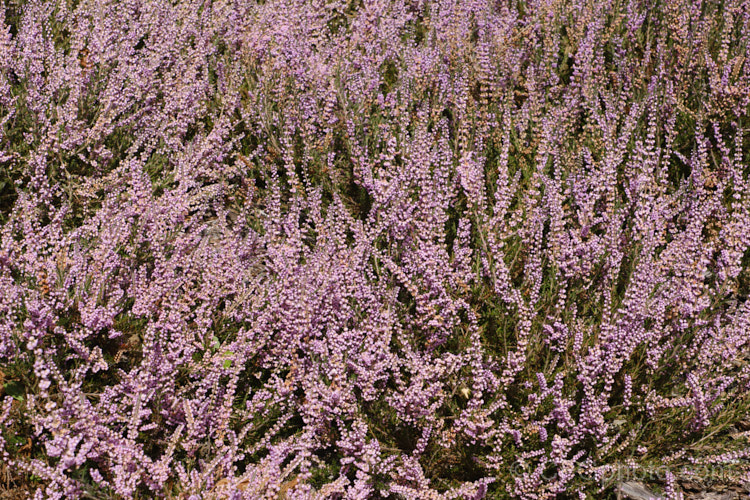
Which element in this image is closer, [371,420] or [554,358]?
[371,420]

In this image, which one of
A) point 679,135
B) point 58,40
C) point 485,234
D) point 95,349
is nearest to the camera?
point 95,349

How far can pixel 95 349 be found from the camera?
278cm

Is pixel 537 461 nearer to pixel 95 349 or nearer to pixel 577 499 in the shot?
pixel 577 499

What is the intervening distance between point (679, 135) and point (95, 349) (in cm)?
368

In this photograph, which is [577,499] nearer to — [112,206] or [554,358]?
[554,358]

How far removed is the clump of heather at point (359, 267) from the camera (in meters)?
2.77

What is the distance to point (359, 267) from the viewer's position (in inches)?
127

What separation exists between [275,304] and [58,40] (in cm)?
283

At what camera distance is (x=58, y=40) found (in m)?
4.48

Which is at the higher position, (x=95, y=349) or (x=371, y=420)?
(x=95, y=349)

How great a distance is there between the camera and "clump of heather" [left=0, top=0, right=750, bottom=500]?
2.77m

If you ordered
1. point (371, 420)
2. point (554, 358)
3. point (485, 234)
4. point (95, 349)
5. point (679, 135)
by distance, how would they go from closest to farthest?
point (95, 349) → point (371, 420) → point (554, 358) → point (485, 234) → point (679, 135)

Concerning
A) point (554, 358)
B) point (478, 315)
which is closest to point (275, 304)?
point (478, 315)


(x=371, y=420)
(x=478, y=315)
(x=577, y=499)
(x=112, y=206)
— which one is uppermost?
(x=112, y=206)
